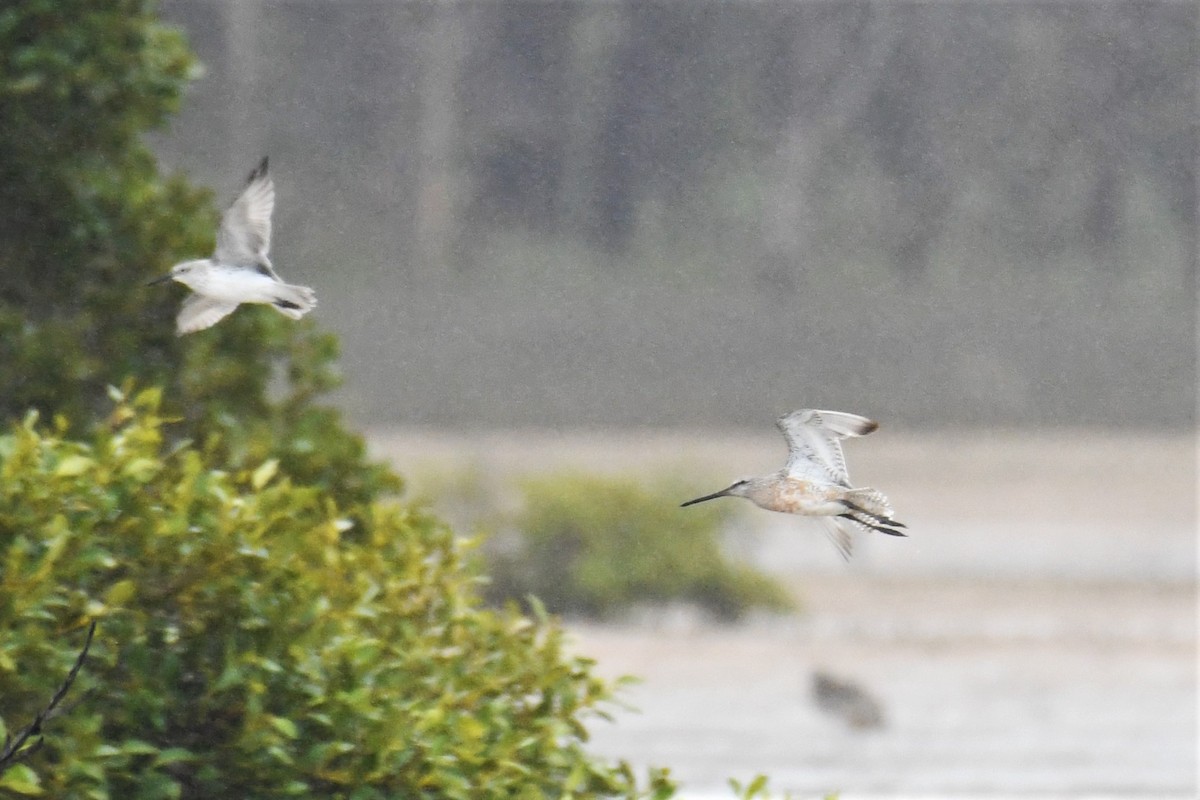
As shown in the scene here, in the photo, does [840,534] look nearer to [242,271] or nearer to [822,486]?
[822,486]

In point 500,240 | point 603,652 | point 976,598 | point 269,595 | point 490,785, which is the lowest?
point 490,785

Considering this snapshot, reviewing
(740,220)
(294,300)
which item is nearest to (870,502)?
(294,300)

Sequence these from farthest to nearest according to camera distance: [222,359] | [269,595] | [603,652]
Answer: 1. [603,652]
2. [222,359]
3. [269,595]

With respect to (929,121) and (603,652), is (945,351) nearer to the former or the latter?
(929,121)

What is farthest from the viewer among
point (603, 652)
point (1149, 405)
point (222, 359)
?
point (1149, 405)

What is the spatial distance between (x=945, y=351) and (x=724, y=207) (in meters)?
4.35

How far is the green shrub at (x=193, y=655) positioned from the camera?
3045 mm

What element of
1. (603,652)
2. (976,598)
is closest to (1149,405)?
(976,598)

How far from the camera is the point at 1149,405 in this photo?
26125mm

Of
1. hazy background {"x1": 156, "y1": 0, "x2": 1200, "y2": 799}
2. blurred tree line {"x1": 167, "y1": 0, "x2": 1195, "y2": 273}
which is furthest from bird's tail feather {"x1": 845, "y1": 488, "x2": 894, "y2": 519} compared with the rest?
blurred tree line {"x1": 167, "y1": 0, "x2": 1195, "y2": 273}

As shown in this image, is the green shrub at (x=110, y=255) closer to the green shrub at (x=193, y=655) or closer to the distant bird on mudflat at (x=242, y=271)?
the green shrub at (x=193, y=655)

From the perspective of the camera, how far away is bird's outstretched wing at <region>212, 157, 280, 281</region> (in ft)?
8.30

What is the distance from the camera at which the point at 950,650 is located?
11961 mm

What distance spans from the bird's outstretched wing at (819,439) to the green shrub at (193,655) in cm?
120
